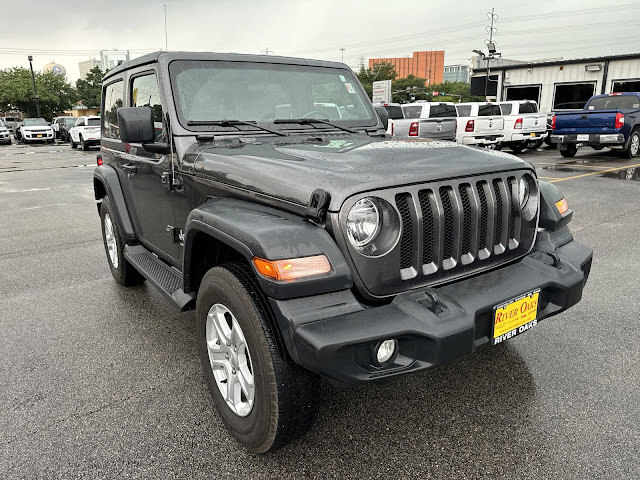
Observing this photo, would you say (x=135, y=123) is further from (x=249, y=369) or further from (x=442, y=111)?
(x=442, y=111)

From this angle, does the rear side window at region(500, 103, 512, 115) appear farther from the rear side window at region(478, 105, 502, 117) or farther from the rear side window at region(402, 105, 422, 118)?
the rear side window at region(402, 105, 422, 118)

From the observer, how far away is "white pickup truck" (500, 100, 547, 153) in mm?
16719

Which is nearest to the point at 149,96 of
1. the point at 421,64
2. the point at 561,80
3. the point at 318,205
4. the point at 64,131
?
the point at 318,205

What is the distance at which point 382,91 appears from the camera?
36.9m

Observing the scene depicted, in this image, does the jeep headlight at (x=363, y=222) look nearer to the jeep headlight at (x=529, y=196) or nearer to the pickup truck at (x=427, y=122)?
the jeep headlight at (x=529, y=196)

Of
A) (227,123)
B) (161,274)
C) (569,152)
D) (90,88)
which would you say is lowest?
(569,152)

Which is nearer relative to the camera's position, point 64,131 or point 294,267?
point 294,267

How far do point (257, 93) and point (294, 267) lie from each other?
6.09ft

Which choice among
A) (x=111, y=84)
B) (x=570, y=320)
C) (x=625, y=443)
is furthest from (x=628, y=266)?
(x=111, y=84)

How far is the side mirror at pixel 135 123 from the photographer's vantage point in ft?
10.1

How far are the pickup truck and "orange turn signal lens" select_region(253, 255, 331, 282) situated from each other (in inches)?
473

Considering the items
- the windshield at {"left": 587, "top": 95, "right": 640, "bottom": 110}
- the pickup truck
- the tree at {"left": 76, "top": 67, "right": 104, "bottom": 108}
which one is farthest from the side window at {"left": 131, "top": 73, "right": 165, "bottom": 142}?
the tree at {"left": 76, "top": 67, "right": 104, "bottom": 108}

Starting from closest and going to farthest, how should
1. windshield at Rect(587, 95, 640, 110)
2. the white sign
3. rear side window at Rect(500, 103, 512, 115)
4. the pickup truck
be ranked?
the pickup truck → windshield at Rect(587, 95, 640, 110) → rear side window at Rect(500, 103, 512, 115) → the white sign

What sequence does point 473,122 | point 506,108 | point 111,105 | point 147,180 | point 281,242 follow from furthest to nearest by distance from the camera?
point 506,108, point 473,122, point 111,105, point 147,180, point 281,242
